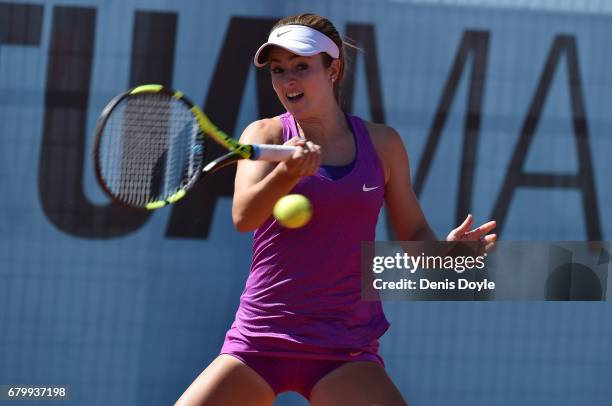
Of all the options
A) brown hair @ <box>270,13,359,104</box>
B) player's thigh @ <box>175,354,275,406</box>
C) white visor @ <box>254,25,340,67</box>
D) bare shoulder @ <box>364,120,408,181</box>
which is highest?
brown hair @ <box>270,13,359,104</box>

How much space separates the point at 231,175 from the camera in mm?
4754

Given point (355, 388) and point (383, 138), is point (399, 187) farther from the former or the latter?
point (355, 388)

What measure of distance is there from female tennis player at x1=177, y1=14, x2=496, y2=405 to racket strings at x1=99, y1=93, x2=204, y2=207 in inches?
9.3

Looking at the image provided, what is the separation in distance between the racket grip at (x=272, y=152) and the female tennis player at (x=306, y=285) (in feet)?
0.19

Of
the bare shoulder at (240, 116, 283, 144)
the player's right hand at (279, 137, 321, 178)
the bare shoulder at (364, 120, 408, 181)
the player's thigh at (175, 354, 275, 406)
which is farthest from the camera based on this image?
the bare shoulder at (364, 120, 408, 181)

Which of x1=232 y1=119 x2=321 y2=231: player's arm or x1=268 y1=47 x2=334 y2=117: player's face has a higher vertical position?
x1=268 y1=47 x2=334 y2=117: player's face

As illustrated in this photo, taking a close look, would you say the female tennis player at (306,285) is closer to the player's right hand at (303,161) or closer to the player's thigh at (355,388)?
the player's thigh at (355,388)

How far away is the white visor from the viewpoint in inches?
116

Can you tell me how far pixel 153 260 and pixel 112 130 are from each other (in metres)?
1.64

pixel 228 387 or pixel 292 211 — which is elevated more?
pixel 292 211

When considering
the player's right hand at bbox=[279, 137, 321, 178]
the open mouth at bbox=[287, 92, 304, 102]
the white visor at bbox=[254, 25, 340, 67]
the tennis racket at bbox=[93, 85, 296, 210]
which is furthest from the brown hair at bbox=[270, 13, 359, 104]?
the player's right hand at bbox=[279, 137, 321, 178]

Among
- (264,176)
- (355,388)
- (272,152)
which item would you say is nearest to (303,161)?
(272,152)

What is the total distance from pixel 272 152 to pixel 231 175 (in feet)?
6.66

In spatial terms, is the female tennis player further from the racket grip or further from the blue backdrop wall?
the blue backdrop wall
